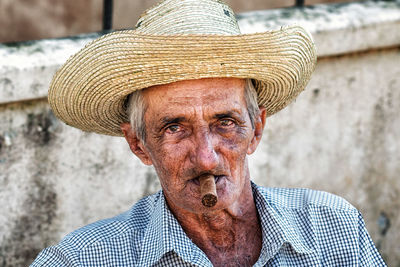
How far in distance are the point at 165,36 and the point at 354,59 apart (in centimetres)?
239

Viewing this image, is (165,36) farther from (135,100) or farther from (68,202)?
(68,202)

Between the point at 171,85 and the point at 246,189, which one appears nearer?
the point at 171,85

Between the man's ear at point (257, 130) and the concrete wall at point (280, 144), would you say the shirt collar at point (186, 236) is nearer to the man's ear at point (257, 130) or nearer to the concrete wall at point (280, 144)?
the man's ear at point (257, 130)

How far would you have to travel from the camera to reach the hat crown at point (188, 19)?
8.80 feet

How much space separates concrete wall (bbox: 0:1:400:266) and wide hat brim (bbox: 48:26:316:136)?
34.0 inches

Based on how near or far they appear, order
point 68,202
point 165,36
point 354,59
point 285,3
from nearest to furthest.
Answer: point 165,36 → point 68,202 → point 354,59 → point 285,3

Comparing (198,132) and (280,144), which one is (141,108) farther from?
(280,144)

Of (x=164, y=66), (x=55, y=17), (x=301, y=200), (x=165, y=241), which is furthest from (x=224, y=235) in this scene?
(x=55, y=17)

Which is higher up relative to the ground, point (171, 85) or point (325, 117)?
point (171, 85)

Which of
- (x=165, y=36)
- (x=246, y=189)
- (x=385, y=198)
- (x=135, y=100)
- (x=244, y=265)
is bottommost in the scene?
(x=385, y=198)

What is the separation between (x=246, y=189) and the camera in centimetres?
302

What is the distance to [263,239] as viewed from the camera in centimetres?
292

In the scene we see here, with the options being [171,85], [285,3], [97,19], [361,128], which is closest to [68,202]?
[171,85]

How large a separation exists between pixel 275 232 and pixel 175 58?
775 mm
